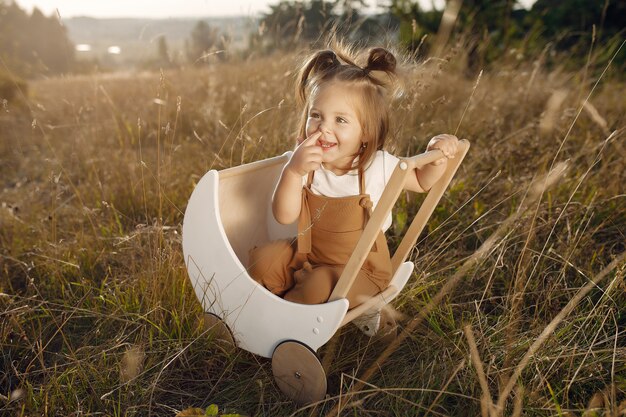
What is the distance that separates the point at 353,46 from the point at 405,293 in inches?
34.1

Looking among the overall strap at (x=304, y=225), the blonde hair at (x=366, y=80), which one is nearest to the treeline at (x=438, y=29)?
the blonde hair at (x=366, y=80)

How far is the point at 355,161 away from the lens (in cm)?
169

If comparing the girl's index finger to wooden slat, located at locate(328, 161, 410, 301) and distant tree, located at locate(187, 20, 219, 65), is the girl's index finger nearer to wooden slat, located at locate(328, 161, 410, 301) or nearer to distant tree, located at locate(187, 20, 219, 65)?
wooden slat, located at locate(328, 161, 410, 301)

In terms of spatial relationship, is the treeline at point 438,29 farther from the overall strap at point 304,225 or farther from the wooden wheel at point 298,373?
the wooden wheel at point 298,373

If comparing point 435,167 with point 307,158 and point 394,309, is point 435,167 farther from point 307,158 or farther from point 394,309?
point 394,309

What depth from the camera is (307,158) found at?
1461 millimetres

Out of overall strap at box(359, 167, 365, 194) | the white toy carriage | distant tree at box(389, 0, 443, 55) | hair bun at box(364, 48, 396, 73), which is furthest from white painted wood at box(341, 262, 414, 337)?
distant tree at box(389, 0, 443, 55)

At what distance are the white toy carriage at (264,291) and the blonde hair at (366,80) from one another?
0.23m

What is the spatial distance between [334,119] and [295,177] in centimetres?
20

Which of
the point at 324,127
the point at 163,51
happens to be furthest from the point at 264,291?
the point at 163,51

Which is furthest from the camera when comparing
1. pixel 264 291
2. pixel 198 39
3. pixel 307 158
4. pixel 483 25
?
pixel 483 25

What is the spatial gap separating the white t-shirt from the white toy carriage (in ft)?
0.50

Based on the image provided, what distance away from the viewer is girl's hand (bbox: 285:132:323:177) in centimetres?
146

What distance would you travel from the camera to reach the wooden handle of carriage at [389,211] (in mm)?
1269
